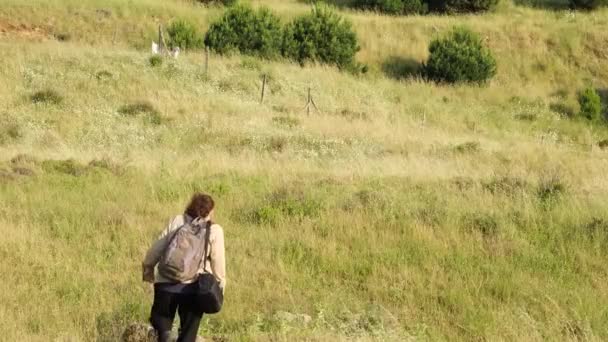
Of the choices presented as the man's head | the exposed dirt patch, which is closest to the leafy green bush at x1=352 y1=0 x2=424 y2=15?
the exposed dirt patch

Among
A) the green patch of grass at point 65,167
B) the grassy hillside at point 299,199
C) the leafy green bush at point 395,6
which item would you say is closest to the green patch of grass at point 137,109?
the grassy hillside at point 299,199

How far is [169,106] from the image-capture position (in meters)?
21.5

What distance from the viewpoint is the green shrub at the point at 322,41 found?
31.2 metres

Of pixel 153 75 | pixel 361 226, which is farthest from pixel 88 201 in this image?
pixel 153 75

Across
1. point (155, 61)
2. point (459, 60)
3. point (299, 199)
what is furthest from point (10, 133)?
point (459, 60)

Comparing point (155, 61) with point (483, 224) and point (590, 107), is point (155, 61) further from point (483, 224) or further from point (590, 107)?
point (483, 224)

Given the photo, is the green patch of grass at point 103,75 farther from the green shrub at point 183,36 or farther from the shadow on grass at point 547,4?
the shadow on grass at point 547,4

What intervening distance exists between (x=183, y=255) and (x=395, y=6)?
3487 cm

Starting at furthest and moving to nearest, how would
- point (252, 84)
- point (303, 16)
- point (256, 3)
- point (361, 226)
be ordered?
1. point (256, 3)
2. point (303, 16)
3. point (252, 84)
4. point (361, 226)

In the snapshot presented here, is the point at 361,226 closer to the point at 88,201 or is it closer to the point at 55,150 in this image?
the point at 88,201

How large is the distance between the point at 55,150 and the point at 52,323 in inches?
431

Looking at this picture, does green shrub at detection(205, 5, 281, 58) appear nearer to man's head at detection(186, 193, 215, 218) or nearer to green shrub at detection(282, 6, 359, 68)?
green shrub at detection(282, 6, 359, 68)

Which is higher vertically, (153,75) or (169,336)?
(169,336)

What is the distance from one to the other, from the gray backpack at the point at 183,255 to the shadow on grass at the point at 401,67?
27361 mm
